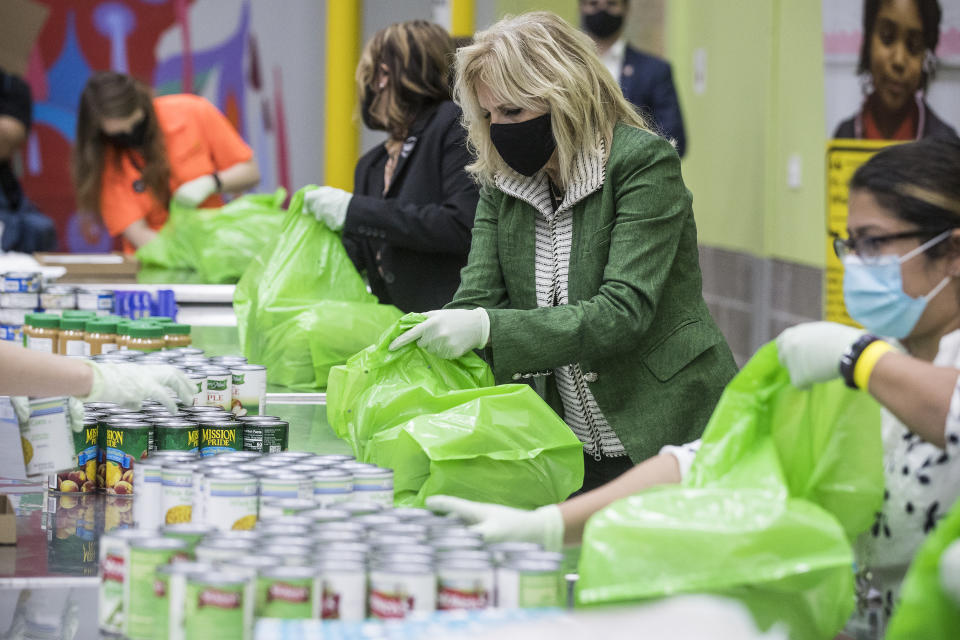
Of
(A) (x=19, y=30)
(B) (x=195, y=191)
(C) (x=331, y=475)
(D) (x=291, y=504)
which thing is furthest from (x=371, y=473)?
(A) (x=19, y=30)

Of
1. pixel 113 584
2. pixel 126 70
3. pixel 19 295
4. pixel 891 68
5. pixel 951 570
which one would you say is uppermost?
pixel 891 68

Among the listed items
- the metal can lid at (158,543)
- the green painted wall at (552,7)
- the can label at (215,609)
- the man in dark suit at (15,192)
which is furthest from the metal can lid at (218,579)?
the green painted wall at (552,7)

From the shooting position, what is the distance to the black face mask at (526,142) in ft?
8.34

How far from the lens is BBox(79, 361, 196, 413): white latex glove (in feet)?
7.30

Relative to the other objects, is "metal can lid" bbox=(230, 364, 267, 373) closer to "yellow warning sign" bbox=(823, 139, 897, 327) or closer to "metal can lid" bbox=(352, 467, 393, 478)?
"metal can lid" bbox=(352, 467, 393, 478)

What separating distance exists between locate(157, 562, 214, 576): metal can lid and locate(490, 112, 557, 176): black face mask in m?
1.34

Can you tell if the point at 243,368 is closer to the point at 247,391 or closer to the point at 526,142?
the point at 247,391

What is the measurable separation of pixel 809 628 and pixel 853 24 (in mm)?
5449

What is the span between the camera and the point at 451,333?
8.02ft

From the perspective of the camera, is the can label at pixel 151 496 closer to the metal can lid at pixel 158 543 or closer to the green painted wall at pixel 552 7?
the metal can lid at pixel 158 543

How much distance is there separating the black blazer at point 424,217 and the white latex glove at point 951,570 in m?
2.16

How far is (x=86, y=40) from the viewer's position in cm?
915

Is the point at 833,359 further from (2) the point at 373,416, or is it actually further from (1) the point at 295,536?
(2) the point at 373,416

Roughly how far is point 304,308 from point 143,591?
2113 millimetres
